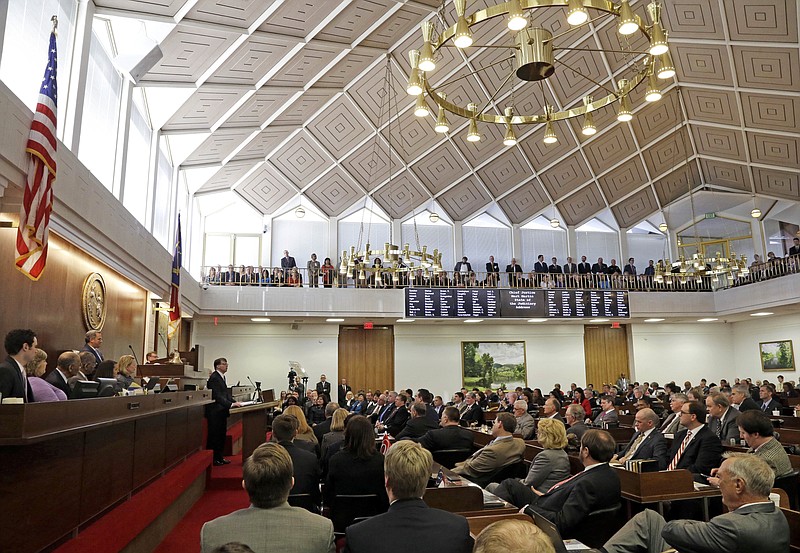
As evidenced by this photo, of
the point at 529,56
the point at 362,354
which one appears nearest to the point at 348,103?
the point at 362,354

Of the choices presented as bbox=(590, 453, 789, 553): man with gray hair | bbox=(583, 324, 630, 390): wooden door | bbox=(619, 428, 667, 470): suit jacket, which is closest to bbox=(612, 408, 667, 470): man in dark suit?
bbox=(619, 428, 667, 470): suit jacket

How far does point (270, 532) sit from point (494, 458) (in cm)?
302

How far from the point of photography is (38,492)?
9.59 ft

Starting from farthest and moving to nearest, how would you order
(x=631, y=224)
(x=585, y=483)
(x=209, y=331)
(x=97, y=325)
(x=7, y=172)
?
(x=631, y=224), (x=209, y=331), (x=97, y=325), (x=7, y=172), (x=585, y=483)

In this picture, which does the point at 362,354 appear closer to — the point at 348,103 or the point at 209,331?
the point at 209,331

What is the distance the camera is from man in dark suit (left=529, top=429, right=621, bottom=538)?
3.31 meters

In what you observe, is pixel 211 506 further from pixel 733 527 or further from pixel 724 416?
pixel 724 416

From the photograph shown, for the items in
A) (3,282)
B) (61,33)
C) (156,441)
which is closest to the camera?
(156,441)

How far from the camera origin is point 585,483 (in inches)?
133

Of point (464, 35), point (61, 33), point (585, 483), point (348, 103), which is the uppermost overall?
point (348, 103)

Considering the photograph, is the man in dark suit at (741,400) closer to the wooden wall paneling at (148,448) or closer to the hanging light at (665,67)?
the hanging light at (665,67)

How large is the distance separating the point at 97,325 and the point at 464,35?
6568mm

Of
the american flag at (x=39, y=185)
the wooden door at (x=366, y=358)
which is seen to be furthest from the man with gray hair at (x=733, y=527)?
the wooden door at (x=366, y=358)

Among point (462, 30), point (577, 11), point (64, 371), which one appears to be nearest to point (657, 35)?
point (577, 11)
